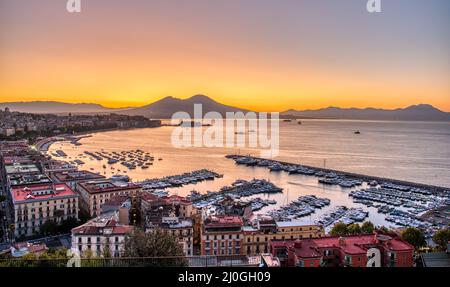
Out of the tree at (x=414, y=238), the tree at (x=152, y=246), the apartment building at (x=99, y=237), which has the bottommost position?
the tree at (x=414, y=238)

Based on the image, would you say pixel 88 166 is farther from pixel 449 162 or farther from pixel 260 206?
pixel 449 162

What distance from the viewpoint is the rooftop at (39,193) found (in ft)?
16.5

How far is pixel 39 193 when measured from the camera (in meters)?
5.22

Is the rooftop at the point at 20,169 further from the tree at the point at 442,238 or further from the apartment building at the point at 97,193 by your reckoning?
the tree at the point at 442,238

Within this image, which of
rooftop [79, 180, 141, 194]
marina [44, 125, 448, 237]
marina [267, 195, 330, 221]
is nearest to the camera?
rooftop [79, 180, 141, 194]

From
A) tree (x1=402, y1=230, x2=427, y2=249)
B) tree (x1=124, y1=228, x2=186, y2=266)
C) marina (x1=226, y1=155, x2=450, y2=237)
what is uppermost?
tree (x1=124, y1=228, x2=186, y2=266)

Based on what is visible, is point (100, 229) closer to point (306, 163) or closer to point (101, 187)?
point (101, 187)

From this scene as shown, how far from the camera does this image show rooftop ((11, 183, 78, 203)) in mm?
5017

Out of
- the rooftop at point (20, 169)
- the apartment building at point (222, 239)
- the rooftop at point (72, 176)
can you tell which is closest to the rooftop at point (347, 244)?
the apartment building at point (222, 239)

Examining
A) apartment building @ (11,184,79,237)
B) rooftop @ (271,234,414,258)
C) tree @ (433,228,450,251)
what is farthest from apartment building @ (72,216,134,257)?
tree @ (433,228,450,251)

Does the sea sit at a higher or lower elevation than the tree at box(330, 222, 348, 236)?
lower

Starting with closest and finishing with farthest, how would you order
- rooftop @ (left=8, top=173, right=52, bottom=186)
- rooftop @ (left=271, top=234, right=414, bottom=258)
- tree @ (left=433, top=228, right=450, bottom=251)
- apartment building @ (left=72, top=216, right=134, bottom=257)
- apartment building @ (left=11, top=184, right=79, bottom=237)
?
rooftop @ (left=271, top=234, right=414, bottom=258) < apartment building @ (left=72, top=216, right=134, bottom=257) < tree @ (left=433, top=228, right=450, bottom=251) < apartment building @ (left=11, top=184, right=79, bottom=237) < rooftop @ (left=8, top=173, right=52, bottom=186)

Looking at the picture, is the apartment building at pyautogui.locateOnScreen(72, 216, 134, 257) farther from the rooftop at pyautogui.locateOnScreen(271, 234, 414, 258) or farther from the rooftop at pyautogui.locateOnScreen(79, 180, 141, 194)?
the rooftop at pyautogui.locateOnScreen(79, 180, 141, 194)

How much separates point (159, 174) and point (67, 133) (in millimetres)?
12268
